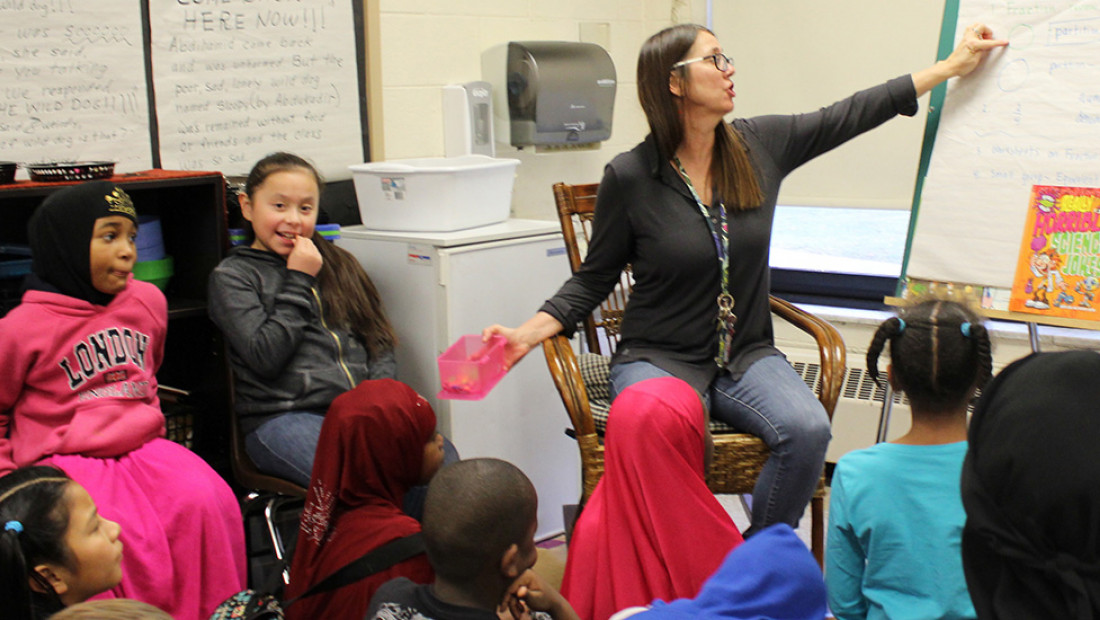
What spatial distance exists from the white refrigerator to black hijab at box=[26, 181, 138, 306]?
854 millimetres

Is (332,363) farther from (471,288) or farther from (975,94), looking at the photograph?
(975,94)

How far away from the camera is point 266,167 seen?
8.10 feet

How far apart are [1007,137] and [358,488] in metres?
1.66

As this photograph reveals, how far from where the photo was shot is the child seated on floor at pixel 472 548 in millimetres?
1403

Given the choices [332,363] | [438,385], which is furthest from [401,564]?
[438,385]

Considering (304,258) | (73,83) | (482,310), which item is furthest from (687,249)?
(73,83)

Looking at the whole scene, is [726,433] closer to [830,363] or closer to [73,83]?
[830,363]

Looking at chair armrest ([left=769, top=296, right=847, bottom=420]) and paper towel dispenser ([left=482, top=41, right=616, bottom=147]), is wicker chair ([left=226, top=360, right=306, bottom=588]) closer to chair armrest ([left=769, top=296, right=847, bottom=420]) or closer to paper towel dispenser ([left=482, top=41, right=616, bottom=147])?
chair armrest ([left=769, top=296, right=847, bottom=420])

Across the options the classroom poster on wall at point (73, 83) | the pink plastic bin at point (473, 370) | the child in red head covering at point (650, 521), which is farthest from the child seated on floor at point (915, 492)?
the classroom poster on wall at point (73, 83)

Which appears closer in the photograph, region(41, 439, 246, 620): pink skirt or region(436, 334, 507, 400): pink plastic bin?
region(41, 439, 246, 620): pink skirt

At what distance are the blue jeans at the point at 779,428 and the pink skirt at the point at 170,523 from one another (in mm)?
907

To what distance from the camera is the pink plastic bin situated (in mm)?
2191

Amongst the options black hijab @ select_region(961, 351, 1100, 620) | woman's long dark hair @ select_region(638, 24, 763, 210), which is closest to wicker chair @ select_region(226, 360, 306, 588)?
woman's long dark hair @ select_region(638, 24, 763, 210)

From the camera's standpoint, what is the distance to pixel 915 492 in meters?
1.45
